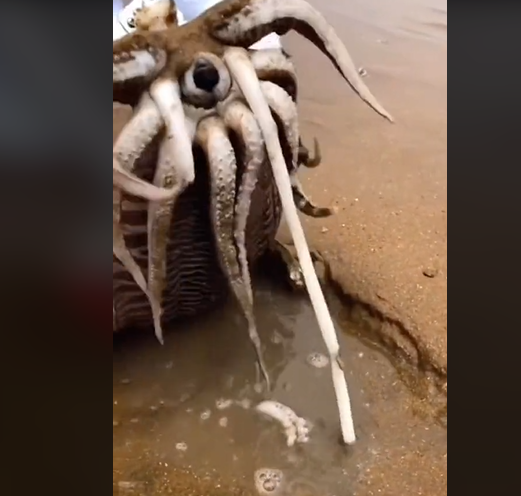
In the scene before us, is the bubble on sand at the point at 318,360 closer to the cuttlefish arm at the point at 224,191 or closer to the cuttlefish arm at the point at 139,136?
the cuttlefish arm at the point at 224,191

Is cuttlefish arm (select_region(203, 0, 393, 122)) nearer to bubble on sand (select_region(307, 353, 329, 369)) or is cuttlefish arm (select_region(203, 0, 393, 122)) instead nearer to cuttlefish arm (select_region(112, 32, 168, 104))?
cuttlefish arm (select_region(112, 32, 168, 104))

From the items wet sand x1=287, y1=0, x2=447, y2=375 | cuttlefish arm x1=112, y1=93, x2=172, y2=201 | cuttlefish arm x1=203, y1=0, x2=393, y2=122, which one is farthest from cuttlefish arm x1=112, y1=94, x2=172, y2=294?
wet sand x1=287, y1=0, x2=447, y2=375

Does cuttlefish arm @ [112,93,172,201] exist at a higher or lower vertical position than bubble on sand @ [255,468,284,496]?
higher

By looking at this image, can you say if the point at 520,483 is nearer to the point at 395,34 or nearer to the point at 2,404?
the point at 2,404

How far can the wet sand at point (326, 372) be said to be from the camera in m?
0.79

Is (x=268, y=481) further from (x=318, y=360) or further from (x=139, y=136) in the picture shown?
(x=139, y=136)

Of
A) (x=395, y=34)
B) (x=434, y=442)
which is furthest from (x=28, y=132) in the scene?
(x=395, y=34)

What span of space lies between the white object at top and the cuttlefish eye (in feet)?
0.30

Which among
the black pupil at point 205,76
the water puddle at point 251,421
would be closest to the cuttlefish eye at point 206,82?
the black pupil at point 205,76

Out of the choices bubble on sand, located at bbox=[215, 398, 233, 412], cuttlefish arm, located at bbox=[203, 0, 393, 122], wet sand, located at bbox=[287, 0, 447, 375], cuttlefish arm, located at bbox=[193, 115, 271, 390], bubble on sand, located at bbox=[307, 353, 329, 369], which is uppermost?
cuttlefish arm, located at bbox=[203, 0, 393, 122]

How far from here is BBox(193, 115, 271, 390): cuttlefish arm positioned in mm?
776

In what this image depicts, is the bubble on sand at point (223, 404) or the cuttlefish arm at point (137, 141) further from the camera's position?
the bubble on sand at point (223, 404)

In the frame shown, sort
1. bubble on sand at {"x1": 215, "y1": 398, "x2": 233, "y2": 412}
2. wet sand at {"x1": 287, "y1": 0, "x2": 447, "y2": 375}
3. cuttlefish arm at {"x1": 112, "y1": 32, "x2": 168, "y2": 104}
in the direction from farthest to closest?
wet sand at {"x1": 287, "y1": 0, "x2": 447, "y2": 375}
bubble on sand at {"x1": 215, "y1": 398, "x2": 233, "y2": 412}
cuttlefish arm at {"x1": 112, "y1": 32, "x2": 168, "y2": 104}

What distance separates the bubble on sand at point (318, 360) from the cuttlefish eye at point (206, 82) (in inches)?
13.6
